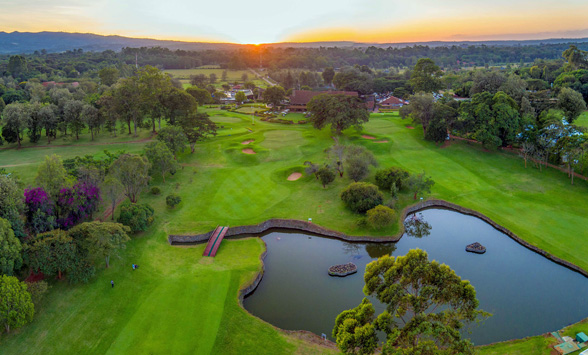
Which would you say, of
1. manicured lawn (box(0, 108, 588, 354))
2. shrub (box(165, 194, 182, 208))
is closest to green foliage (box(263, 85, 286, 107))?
manicured lawn (box(0, 108, 588, 354))

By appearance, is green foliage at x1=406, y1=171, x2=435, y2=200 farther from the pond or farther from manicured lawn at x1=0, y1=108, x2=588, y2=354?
the pond

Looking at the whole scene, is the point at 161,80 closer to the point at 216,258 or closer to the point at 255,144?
the point at 255,144

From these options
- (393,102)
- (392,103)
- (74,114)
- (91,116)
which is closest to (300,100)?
(392,103)

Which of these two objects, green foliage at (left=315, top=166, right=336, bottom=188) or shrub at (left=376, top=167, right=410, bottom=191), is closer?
shrub at (left=376, top=167, right=410, bottom=191)

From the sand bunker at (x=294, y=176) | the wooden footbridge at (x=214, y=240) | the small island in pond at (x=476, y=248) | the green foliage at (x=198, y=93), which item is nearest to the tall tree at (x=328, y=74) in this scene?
the green foliage at (x=198, y=93)

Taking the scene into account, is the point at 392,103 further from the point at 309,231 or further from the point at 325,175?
the point at 309,231

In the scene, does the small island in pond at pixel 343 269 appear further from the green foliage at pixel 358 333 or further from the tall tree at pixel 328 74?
the tall tree at pixel 328 74
